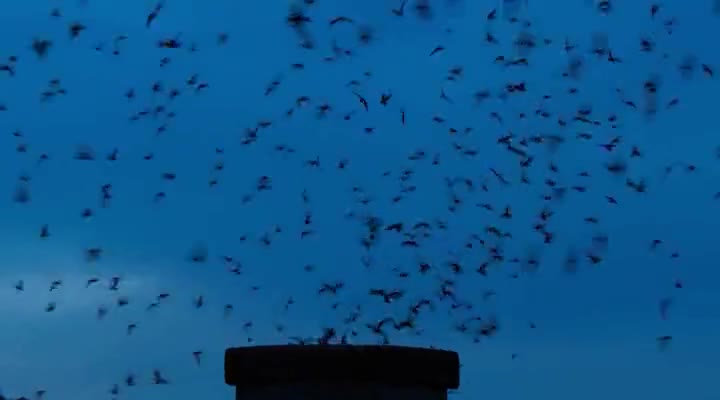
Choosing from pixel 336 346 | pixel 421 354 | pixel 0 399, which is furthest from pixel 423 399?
pixel 0 399

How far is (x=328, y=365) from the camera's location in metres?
11.6

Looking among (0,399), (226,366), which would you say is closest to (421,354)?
(226,366)

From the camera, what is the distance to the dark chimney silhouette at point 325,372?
38.0 feet

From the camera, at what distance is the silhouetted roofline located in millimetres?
11562

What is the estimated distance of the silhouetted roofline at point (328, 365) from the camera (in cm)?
1156

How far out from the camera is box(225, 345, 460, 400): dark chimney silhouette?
38.0 feet

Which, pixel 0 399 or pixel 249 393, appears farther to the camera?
pixel 0 399

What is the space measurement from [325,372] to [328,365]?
85 millimetres

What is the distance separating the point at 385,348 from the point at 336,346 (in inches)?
22.5

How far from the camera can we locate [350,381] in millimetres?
11594

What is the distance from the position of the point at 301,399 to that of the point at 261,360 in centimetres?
63

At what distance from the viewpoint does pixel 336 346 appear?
11586 mm

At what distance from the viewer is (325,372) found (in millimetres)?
11578

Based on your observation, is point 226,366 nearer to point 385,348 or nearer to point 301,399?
point 301,399
